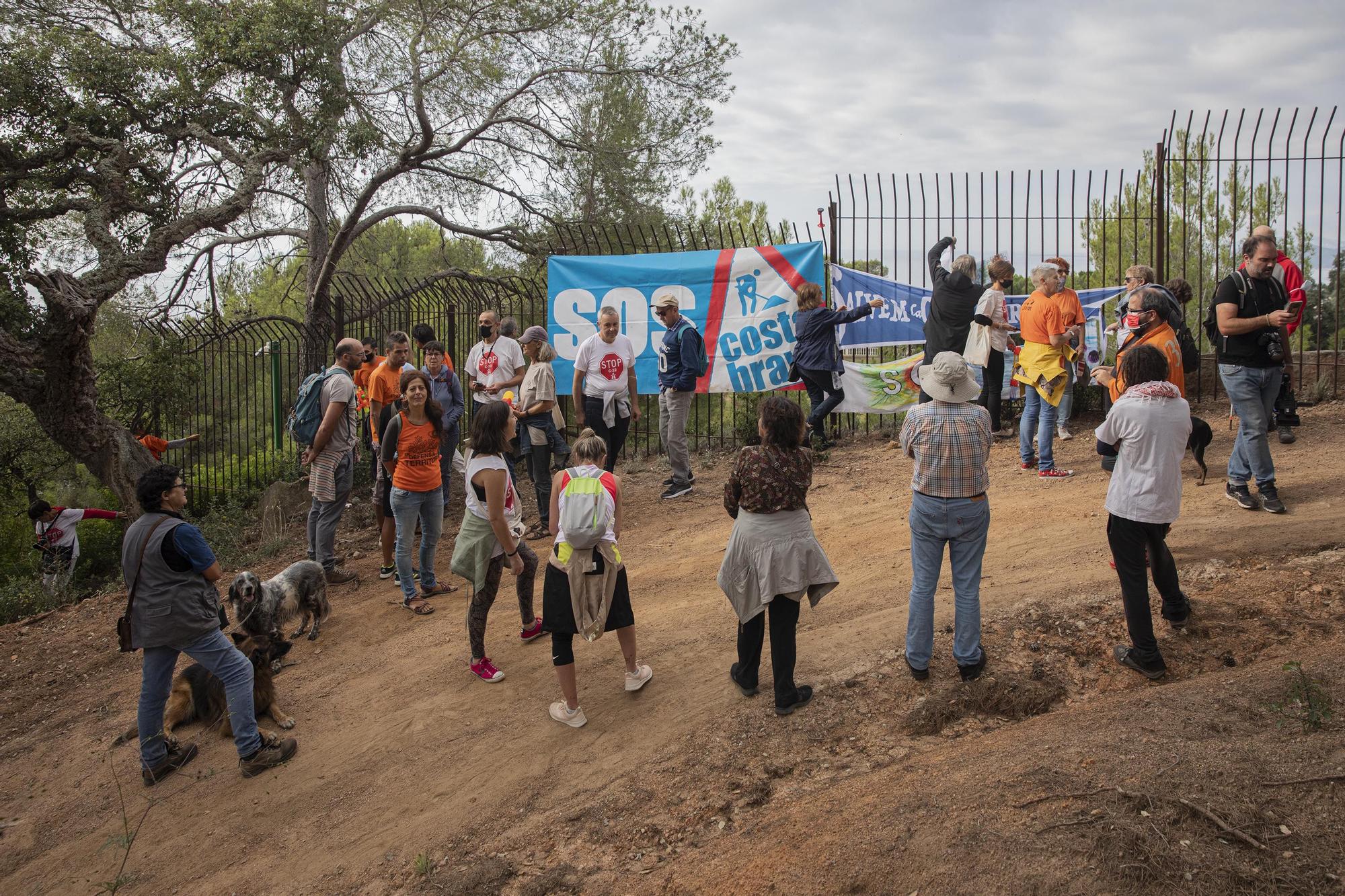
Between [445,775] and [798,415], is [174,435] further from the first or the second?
[798,415]

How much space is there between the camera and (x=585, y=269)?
1045cm

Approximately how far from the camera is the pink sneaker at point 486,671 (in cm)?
555

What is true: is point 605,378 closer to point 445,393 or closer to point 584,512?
point 445,393

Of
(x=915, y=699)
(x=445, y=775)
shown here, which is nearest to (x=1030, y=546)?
(x=915, y=699)

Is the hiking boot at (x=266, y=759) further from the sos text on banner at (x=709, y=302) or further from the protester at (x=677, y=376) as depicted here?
the sos text on banner at (x=709, y=302)

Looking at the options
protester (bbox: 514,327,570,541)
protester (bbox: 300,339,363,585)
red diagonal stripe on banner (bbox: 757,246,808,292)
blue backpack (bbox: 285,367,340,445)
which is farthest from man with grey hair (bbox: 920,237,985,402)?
blue backpack (bbox: 285,367,340,445)

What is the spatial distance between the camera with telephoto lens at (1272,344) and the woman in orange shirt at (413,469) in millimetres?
5942

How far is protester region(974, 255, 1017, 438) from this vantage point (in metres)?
8.26

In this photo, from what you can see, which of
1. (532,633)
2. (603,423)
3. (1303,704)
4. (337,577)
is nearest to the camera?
(1303,704)

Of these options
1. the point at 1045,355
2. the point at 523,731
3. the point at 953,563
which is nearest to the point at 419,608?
the point at 523,731

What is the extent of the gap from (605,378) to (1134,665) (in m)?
5.16

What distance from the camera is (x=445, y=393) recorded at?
7.54 m

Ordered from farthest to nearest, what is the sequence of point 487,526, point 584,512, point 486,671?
point 486,671
point 487,526
point 584,512

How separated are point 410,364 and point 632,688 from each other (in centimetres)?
379
